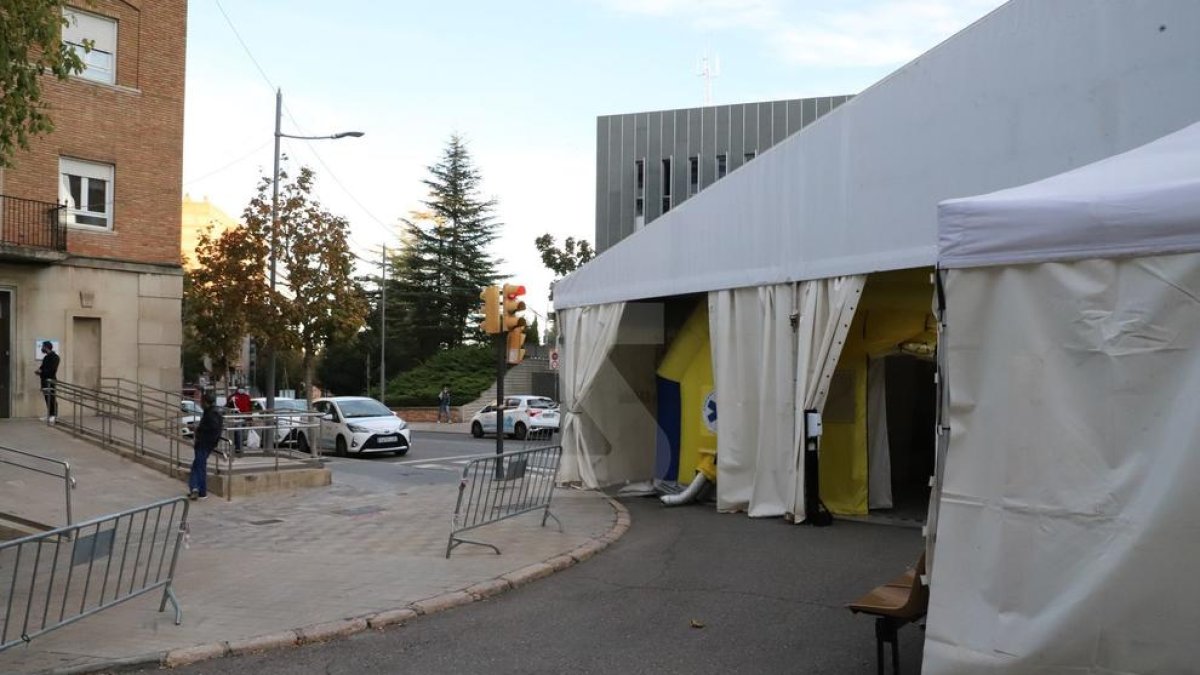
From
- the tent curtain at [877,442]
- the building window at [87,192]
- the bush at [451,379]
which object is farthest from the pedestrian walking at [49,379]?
the bush at [451,379]

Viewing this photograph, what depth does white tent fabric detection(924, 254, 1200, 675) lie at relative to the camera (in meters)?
3.83

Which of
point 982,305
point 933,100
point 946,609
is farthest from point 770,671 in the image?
point 933,100

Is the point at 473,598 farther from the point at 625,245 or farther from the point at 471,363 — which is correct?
the point at 471,363

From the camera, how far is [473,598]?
7457 mm

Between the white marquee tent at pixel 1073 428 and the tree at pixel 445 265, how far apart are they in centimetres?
5618

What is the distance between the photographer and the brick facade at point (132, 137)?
1864 centimetres

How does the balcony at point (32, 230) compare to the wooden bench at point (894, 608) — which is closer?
the wooden bench at point (894, 608)

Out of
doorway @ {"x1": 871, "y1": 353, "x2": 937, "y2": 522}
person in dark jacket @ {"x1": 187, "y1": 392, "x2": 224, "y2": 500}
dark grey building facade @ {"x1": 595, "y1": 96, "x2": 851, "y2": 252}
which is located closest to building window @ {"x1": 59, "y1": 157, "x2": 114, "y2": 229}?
person in dark jacket @ {"x1": 187, "y1": 392, "x2": 224, "y2": 500}

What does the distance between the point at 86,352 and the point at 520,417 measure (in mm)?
14969

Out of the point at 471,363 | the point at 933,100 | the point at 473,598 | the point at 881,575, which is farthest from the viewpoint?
the point at 471,363

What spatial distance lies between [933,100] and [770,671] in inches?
245

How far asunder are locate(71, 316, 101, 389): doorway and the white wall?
13563mm

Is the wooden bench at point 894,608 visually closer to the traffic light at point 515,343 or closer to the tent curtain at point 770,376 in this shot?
the tent curtain at point 770,376

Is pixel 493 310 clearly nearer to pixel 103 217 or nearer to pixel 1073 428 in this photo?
pixel 103 217
